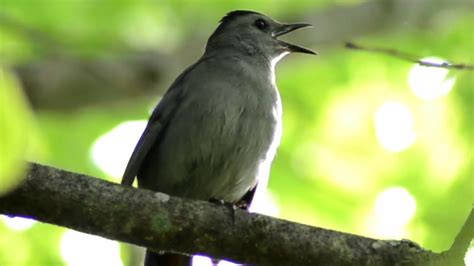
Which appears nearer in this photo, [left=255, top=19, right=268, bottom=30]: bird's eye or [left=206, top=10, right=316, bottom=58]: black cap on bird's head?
[left=206, top=10, right=316, bottom=58]: black cap on bird's head

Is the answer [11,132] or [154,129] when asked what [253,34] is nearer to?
[154,129]

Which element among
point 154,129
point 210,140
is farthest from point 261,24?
point 210,140

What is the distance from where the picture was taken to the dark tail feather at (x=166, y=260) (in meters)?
4.95

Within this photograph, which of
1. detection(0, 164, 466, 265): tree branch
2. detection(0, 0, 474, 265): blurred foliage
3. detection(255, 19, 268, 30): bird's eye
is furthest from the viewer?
detection(0, 0, 474, 265): blurred foliage

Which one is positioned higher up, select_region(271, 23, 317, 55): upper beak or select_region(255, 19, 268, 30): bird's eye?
select_region(255, 19, 268, 30): bird's eye

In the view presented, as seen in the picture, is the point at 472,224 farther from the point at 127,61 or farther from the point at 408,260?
the point at 127,61

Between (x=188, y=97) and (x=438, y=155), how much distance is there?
297 cm

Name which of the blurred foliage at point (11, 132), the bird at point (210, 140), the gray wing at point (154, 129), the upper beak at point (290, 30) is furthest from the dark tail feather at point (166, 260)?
the blurred foliage at point (11, 132)

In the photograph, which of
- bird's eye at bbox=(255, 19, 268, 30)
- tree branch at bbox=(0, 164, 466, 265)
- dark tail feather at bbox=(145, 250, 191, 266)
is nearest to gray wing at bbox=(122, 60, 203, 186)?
dark tail feather at bbox=(145, 250, 191, 266)

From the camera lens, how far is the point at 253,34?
21.3 ft

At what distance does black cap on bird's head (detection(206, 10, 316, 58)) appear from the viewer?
6316 mm

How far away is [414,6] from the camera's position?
6.71 m

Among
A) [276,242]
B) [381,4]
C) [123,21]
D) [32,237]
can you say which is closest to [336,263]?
[276,242]

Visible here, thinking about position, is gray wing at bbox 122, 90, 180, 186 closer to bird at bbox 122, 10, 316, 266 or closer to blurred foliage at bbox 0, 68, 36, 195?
bird at bbox 122, 10, 316, 266
